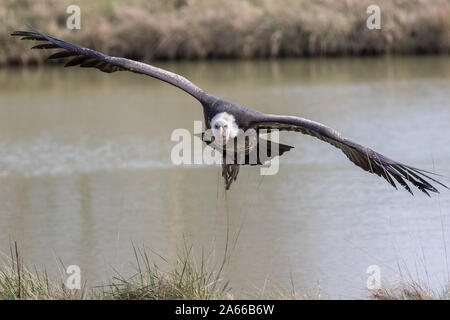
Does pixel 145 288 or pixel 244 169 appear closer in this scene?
pixel 145 288

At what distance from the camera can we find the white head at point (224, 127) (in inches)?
285

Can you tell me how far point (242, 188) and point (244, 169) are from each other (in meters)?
0.86

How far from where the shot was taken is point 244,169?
41.5 feet

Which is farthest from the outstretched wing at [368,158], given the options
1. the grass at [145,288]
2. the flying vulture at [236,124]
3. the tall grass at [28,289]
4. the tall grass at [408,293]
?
the tall grass at [28,289]

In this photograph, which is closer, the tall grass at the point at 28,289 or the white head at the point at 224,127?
the tall grass at the point at 28,289

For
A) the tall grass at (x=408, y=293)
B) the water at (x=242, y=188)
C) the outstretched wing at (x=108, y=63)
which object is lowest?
the tall grass at (x=408, y=293)

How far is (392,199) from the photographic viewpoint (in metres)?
10.6

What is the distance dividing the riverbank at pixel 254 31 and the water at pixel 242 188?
289 centimetres

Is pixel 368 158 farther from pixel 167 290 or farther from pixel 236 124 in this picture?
pixel 167 290

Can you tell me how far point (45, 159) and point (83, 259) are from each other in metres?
5.61

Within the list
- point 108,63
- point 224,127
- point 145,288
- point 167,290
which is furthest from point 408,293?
point 108,63

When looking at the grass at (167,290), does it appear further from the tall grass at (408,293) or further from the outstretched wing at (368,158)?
the outstretched wing at (368,158)
